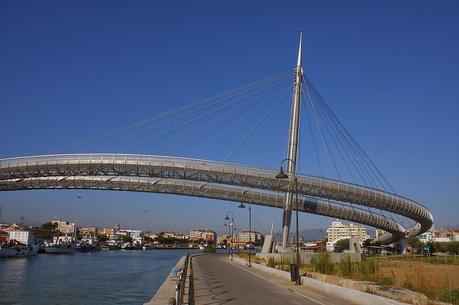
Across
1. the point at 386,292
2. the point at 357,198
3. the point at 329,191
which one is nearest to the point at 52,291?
the point at 386,292

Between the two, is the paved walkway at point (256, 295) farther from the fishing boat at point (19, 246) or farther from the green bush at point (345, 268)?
the fishing boat at point (19, 246)

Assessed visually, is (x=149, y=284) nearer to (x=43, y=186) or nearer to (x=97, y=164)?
(x=97, y=164)

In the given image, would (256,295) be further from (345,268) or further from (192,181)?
(192,181)

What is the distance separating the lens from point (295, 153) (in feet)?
169

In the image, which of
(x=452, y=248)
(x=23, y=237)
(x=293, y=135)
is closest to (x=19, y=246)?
(x=23, y=237)

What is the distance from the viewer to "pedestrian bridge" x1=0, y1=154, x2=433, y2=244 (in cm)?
5969

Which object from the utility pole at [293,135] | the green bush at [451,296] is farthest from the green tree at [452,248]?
the green bush at [451,296]

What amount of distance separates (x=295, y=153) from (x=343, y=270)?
26203 mm

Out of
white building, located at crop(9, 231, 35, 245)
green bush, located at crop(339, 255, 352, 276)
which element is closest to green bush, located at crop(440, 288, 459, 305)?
green bush, located at crop(339, 255, 352, 276)

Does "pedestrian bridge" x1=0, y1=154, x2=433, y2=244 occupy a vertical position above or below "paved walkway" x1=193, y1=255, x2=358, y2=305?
above

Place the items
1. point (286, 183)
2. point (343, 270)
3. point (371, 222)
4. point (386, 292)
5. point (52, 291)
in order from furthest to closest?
point (371, 222), point (286, 183), point (52, 291), point (343, 270), point (386, 292)

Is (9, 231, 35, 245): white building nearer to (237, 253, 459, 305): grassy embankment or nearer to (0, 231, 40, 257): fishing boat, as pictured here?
(0, 231, 40, 257): fishing boat

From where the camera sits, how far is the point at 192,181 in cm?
6925

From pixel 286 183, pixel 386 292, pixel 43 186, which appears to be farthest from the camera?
pixel 43 186
